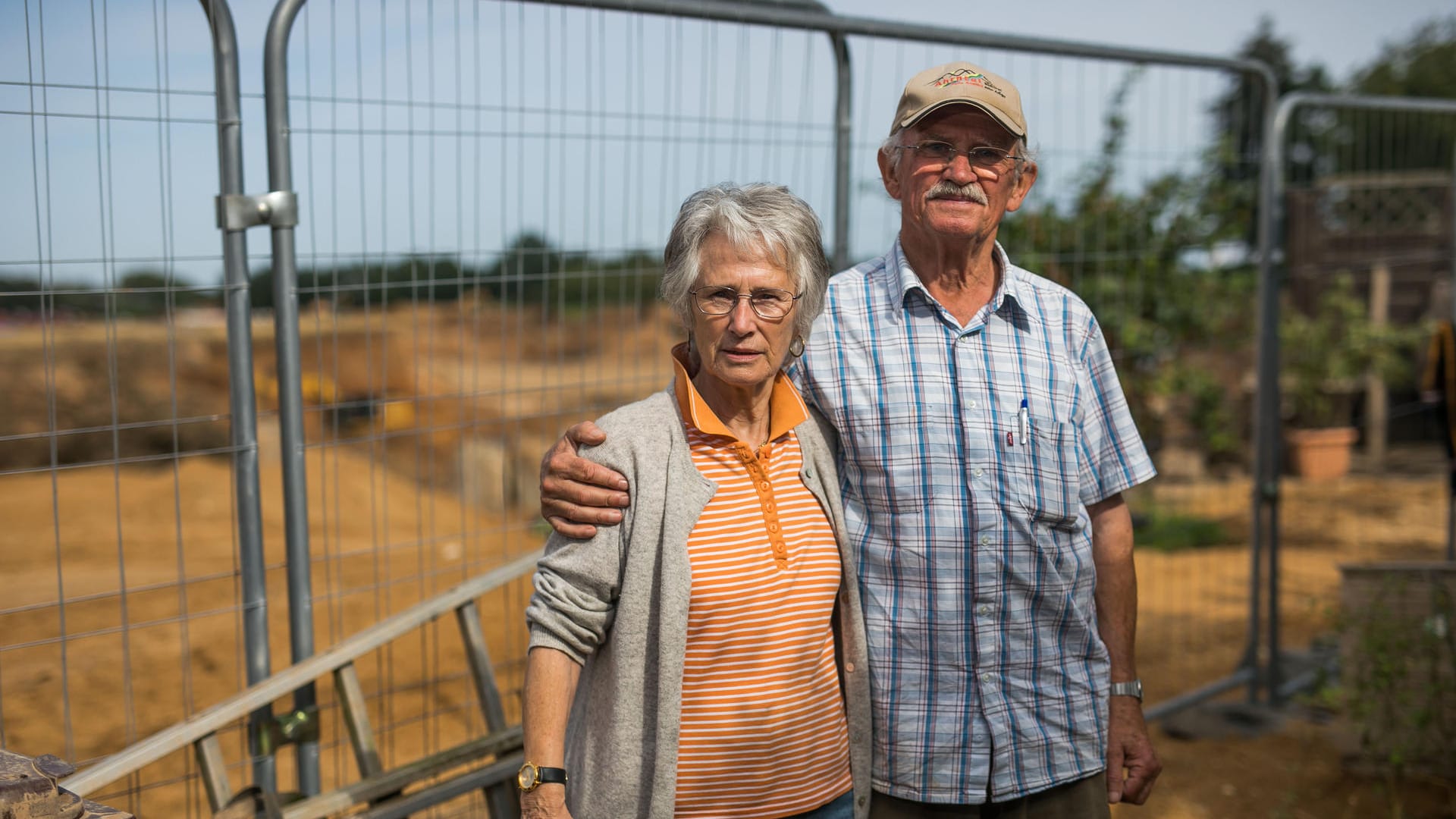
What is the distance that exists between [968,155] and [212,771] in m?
1.90

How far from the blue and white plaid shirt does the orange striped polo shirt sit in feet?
0.56

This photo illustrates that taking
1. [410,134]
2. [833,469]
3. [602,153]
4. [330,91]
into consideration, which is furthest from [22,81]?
[833,469]

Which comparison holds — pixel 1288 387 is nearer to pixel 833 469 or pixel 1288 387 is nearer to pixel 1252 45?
pixel 833 469

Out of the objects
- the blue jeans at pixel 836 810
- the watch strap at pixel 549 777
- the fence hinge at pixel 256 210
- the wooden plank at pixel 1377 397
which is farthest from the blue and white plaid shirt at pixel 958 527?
the wooden plank at pixel 1377 397

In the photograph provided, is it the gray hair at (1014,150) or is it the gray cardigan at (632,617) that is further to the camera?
the gray hair at (1014,150)

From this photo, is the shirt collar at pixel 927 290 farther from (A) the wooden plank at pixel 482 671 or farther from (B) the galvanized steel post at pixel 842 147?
(A) the wooden plank at pixel 482 671

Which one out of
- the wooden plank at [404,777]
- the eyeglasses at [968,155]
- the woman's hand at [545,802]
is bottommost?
the wooden plank at [404,777]

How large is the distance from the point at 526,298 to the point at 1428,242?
939 centimetres

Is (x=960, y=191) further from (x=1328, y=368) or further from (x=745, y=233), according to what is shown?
(x=1328, y=368)

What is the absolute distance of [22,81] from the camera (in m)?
2.17

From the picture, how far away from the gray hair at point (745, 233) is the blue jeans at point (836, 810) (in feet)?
2.59

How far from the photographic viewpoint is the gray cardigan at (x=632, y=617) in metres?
1.72

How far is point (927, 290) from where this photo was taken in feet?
6.81

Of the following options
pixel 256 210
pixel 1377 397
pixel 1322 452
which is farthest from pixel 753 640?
pixel 1377 397
